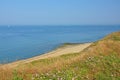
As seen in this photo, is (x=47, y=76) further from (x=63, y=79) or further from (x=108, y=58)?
(x=108, y=58)

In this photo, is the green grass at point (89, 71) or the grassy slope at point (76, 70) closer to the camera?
the grassy slope at point (76, 70)

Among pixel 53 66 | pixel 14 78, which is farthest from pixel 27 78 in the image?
pixel 53 66

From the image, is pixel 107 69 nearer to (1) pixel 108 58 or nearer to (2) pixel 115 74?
(2) pixel 115 74

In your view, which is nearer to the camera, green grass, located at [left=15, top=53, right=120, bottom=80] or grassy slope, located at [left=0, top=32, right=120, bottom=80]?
grassy slope, located at [left=0, top=32, right=120, bottom=80]

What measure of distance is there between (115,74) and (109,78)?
95 centimetres

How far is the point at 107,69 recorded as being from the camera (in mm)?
16469

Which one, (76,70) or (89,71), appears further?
(89,71)

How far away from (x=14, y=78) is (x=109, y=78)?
5.05m

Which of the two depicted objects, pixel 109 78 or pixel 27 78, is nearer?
pixel 27 78

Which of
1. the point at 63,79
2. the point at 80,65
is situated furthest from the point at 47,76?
the point at 80,65

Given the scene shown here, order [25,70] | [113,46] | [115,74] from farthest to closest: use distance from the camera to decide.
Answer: [113,46]
[115,74]
[25,70]

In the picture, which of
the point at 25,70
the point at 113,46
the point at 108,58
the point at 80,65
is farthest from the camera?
the point at 113,46

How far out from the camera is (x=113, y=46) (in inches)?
929

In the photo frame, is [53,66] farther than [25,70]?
Yes
